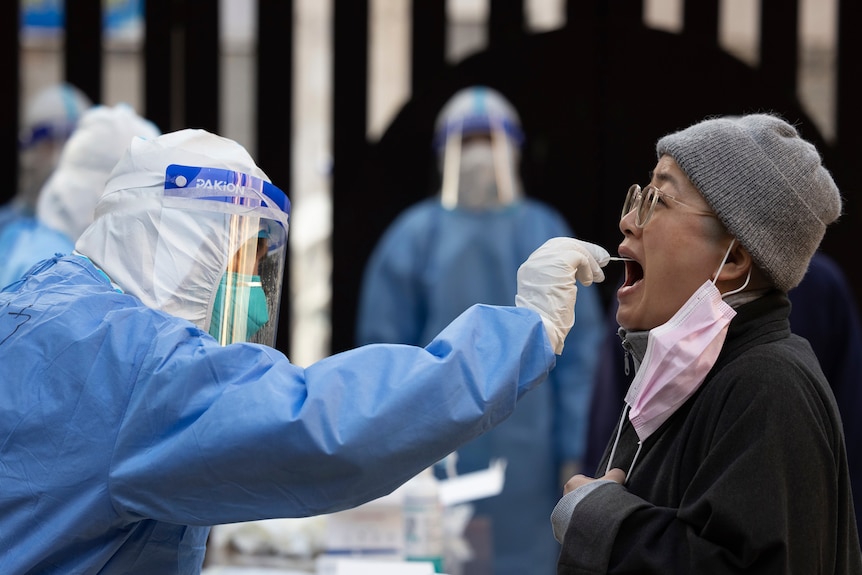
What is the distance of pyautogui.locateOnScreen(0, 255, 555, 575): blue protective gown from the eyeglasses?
0.27m

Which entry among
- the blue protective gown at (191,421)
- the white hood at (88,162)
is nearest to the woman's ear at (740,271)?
the blue protective gown at (191,421)

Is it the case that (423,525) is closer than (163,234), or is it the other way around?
(163,234)

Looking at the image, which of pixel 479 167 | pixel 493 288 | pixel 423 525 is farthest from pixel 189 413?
pixel 479 167

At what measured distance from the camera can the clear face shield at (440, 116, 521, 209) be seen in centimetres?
454

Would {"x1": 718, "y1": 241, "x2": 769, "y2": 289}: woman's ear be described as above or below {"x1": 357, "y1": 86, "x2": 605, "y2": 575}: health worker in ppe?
above

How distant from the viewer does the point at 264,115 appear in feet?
15.1

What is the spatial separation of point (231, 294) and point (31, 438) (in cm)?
40

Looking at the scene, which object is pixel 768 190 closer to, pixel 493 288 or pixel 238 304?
pixel 238 304

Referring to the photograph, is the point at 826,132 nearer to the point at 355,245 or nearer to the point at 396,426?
the point at 355,245

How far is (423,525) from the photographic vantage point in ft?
9.00

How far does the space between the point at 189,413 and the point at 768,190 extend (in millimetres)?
894

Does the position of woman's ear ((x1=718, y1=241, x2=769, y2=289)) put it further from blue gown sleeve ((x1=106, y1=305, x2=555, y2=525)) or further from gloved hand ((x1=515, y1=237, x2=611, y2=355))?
blue gown sleeve ((x1=106, y1=305, x2=555, y2=525))

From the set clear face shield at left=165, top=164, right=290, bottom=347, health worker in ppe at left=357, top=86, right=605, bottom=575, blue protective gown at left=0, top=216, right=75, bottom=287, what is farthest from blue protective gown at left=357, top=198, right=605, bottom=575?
clear face shield at left=165, top=164, right=290, bottom=347

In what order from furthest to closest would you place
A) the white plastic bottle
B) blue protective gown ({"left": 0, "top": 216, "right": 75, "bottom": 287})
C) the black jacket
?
1. blue protective gown ({"left": 0, "top": 216, "right": 75, "bottom": 287})
2. the white plastic bottle
3. the black jacket
